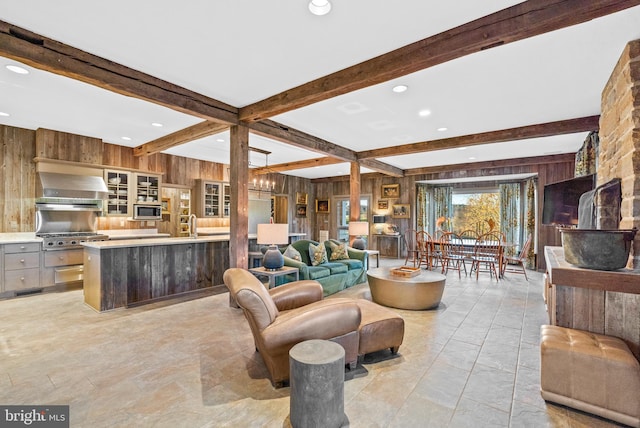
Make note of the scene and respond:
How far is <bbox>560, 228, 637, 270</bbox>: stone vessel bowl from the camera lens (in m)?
2.08

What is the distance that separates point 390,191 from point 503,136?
4.73 meters

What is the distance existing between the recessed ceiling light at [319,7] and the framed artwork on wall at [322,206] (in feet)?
28.9

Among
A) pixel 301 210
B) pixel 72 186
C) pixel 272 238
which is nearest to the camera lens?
pixel 272 238

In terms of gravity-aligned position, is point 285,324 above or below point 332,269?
above

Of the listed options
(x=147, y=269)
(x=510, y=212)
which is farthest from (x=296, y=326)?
(x=510, y=212)

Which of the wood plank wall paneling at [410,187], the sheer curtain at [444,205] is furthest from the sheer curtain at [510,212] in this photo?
the sheer curtain at [444,205]

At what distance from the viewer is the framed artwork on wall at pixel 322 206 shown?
10.9m

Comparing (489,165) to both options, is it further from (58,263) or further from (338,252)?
(58,263)

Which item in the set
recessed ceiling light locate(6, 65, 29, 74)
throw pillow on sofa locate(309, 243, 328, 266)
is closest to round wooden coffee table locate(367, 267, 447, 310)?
throw pillow on sofa locate(309, 243, 328, 266)

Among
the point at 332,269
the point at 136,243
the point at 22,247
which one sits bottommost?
the point at 332,269

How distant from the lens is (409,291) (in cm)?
404

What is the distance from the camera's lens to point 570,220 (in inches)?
138

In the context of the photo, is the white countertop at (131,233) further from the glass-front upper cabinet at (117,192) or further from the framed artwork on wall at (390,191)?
the framed artwork on wall at (390,191)

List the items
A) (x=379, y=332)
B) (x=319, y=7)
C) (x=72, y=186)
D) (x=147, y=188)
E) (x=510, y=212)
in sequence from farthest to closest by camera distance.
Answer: (x=510, y=212), (x=147, y=188), (x=72, y=186), (x=379, y=332), (x=319, y=7)
